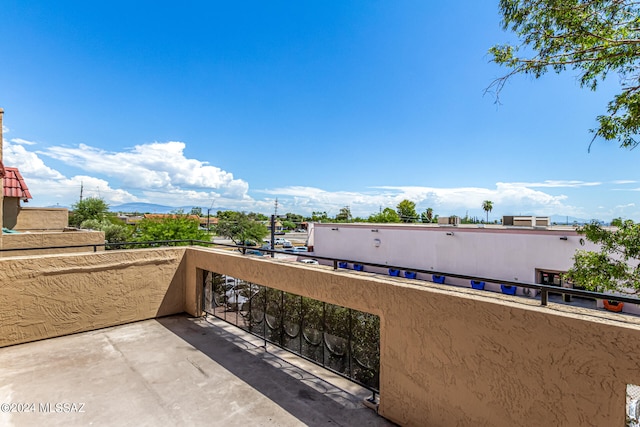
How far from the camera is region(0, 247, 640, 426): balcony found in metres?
2.30

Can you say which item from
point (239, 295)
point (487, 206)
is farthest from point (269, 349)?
point (487, 206)

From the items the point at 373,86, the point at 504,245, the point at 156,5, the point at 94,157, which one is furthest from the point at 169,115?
the point at 504,245

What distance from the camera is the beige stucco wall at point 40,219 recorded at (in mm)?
13052

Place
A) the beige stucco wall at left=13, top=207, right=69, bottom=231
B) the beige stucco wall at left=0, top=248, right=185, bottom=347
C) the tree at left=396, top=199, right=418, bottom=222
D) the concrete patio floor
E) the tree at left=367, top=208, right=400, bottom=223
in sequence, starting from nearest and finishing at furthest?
the concrete patio floor < the beige stucco wall at left=0, top=248, right=185, bottom=347 < the beige stucco wall at left=13, top=207, right=69, bottom=231 < the tree at left=367, top=208, right=400, bottom=223 < the tree at left=396, top=199, right=418, bottom=222

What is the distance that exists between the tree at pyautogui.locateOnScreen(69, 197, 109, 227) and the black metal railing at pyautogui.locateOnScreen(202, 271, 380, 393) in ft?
78.8

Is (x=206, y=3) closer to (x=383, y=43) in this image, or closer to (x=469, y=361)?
(x=383, y=43)

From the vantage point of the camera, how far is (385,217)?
1719 inches

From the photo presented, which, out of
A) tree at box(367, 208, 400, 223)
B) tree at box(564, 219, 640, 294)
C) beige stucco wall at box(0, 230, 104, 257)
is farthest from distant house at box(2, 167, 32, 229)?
tree at box(367, 208, 400, 223)

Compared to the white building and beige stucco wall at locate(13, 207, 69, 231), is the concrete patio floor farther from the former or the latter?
beige stucco wall at locate(13, 207, 69, 231)

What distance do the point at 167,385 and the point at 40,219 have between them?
14.5m

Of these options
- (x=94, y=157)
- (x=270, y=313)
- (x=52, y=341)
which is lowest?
(x=52, y=341)

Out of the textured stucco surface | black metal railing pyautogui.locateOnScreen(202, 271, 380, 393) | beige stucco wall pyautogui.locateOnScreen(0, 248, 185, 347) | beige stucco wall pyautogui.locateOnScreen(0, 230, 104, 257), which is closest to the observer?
the textured stucco surface

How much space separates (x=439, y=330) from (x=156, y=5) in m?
15.3

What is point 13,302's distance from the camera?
5.51m
